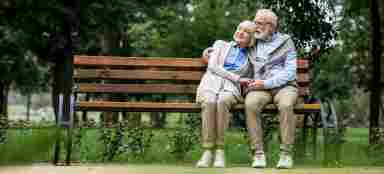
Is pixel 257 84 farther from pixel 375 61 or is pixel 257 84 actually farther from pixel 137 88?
pixel 375 61

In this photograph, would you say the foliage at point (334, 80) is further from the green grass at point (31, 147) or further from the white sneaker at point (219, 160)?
the green grass at point (31, 147)

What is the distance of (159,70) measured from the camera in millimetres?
6301

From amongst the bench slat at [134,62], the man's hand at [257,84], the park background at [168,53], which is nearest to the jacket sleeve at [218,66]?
the man's hand at [257,84]

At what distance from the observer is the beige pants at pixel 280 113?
5141 mm

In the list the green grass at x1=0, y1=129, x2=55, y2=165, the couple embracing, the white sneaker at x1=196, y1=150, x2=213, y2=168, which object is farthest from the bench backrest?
the green grass at x1=0, y1=129, x2=55, y2=165

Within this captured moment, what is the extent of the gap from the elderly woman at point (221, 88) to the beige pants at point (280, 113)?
16cm

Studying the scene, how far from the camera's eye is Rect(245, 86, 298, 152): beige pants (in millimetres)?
5141

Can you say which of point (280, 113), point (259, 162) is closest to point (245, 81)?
point (280, 113)

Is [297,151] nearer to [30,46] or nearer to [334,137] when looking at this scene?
[334,137]

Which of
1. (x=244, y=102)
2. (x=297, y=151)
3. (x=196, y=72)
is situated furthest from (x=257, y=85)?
(x=297, y=151)

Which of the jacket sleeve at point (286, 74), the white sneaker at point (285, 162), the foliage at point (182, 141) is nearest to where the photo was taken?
the white sneaker at point (285, 162)

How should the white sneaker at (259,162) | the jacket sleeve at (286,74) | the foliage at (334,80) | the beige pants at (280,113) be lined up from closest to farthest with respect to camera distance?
the white sneaker at (259,162), the beige pants at (280,113), the jacket sleeve at (286,74), the foliage at (334,80)

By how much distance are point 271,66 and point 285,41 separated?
23 centimetres

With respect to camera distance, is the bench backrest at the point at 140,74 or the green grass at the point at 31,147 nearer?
the green grass at the point at 31,147
